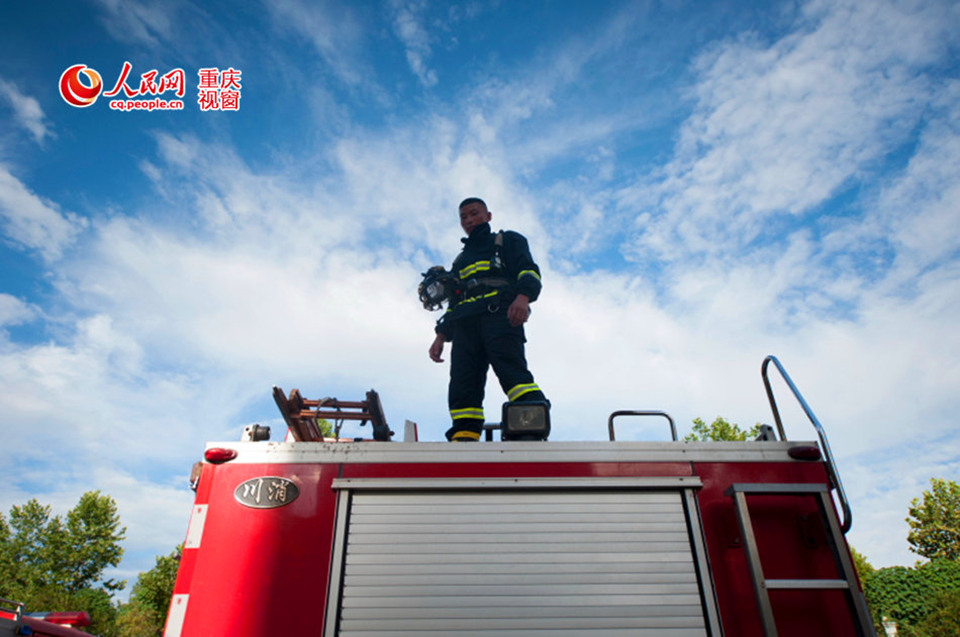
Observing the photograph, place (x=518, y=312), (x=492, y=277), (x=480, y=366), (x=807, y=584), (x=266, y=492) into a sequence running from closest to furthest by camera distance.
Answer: (x=807, y=584), (x=266, y=492), (x=518, y=312), (x=480, y=366), (x=492, y=277)

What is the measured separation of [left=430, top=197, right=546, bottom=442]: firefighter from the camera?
13.1 ft

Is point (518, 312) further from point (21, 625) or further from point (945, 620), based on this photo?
point (945, 620)

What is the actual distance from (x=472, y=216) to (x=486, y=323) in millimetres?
1388

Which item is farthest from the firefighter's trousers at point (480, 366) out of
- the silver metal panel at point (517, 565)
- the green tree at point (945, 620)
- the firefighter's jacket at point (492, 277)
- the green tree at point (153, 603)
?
the green tree at point (153, 603)

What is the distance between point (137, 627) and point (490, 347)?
128ft

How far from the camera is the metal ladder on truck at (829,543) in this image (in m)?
2.33

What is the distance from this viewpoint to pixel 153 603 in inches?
1252

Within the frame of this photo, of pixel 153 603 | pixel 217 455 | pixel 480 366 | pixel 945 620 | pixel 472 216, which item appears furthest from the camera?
pixel 153 603

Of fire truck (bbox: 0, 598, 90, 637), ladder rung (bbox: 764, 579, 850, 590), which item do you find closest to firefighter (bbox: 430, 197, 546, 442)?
ladder rung (bbox: 764, 579, 850, 590)

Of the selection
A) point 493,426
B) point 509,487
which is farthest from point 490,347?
point 509,487

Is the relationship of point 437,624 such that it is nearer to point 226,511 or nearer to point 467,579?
point 467,579

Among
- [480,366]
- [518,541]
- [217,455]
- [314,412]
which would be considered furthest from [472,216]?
[518,541]

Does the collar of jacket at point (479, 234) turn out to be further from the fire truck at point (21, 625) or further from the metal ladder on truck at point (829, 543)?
the fire truck at point (21, 625)

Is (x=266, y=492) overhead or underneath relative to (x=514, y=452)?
underneath
